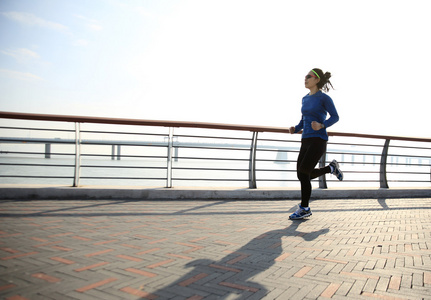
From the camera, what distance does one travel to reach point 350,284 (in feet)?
7.36

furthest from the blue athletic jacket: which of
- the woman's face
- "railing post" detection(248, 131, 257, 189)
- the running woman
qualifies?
"railing post" detection(248, 131, 257, 189)

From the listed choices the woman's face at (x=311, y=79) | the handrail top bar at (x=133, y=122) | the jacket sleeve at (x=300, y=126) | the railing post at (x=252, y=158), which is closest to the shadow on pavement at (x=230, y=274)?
the jacket sleeve at (x=300, y=126)

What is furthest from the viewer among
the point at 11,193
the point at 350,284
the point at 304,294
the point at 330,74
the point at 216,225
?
the point at 11,193

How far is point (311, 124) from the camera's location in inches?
170

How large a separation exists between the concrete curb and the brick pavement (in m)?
0.67

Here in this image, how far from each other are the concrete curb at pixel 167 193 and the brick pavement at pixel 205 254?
67 cm

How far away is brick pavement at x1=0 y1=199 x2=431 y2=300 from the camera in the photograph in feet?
6.88

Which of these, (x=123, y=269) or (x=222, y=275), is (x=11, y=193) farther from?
(x=222, y=275)

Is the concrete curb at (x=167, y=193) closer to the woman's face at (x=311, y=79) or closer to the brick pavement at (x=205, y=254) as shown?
the brick pavement at (x=205, y=254)

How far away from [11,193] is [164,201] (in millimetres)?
2469

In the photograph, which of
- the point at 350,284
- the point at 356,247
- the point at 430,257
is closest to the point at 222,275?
the point at 350,284

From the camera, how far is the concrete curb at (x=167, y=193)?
18.4 feet

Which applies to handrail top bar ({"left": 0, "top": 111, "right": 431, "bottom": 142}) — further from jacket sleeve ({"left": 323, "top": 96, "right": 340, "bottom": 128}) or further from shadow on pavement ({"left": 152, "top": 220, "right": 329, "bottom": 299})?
shadow on pavement ({"left": 152, "top": 220, "right": 329, "bottom": 299})

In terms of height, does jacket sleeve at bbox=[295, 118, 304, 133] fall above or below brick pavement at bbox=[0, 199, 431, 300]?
above
